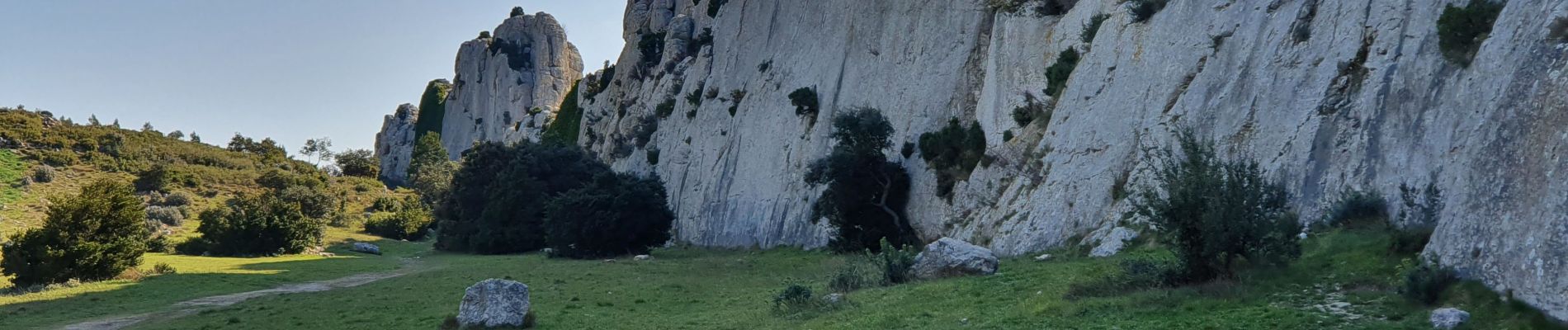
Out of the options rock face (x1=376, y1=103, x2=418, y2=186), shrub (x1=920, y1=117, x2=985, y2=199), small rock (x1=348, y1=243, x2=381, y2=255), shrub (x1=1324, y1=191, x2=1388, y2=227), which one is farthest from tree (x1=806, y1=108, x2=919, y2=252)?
rock face (x1=376, y1=103, x2=418, y2=186)

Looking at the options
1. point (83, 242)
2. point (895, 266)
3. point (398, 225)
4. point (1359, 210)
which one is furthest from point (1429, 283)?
point (398, 225)

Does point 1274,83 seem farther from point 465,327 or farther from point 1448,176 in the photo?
A: point 465,327

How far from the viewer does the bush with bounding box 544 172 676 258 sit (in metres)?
49.1

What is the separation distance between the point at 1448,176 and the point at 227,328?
72.8 feet

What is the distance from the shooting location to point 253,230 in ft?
168

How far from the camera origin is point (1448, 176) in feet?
45.2

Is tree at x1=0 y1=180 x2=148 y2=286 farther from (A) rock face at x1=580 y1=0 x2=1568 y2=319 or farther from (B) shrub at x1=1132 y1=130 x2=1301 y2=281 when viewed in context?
(B) shrub at x1=1132 y1=130 x2=1301 y2=281

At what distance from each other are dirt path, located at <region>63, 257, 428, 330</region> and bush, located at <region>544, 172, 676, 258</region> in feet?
29.8

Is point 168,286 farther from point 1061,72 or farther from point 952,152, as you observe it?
point 1061,72

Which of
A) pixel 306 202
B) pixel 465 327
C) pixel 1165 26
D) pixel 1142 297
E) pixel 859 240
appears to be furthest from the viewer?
pixel 306 202

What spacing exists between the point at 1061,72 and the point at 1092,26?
69.6 inches

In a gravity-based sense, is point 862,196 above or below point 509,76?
below

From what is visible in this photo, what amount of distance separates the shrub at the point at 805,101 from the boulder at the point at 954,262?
2920cm

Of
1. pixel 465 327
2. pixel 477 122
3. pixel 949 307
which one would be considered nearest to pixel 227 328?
pixel 465 327
